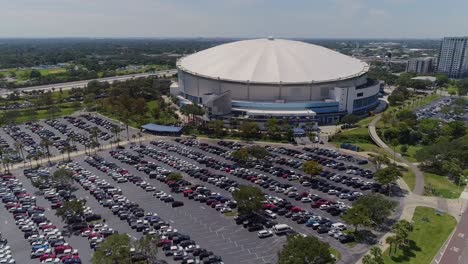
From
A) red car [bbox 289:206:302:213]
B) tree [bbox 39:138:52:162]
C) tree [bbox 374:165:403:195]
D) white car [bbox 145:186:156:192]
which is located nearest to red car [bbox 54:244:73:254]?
white car [bbox 145:186:156:192]

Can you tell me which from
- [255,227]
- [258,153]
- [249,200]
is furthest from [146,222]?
[258,153]

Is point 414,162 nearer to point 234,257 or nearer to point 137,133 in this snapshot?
point 234,257

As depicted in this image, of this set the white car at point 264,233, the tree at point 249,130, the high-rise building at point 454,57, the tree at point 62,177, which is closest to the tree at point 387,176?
the white car at point 264,233

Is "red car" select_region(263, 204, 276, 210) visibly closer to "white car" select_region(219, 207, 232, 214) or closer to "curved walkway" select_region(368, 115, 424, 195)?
"white car" select_region(219, 207, 232, 214)

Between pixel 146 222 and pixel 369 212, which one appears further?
pixel 146 222

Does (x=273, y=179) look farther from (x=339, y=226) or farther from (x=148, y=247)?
(x=148, y=247)

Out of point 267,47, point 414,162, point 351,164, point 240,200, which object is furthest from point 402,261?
point 267,47
